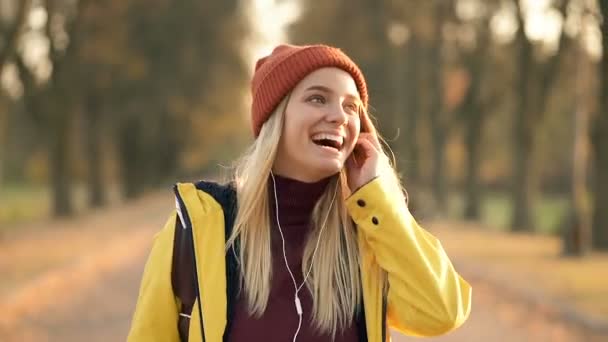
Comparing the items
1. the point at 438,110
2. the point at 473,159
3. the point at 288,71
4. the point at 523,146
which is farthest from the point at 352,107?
the point at 473,159

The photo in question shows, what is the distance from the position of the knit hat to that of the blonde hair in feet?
0.12

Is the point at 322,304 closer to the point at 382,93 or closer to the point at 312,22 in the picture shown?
the point at 382,93

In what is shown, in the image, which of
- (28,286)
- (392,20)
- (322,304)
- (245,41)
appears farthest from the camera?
(245,41)

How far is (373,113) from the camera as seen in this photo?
171 inches

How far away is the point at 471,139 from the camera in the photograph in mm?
30047

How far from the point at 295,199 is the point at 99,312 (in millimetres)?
8934

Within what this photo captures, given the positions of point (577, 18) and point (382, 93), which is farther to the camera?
point (382, 93)

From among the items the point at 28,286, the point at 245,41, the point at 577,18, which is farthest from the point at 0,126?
the point at 245,41

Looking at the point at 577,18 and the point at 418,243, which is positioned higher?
the point at 577,18

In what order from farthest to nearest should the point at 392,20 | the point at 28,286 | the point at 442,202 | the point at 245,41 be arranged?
the point at 245,41 → the point at 442,202 → the point at 392,20 → the point at 28,286

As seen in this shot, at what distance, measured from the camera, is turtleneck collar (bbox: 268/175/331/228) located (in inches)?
112

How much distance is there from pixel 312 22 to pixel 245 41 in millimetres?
7400

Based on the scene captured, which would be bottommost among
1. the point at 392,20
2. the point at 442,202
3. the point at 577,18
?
the point at 442,202

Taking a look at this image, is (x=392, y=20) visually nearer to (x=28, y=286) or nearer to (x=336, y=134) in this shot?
(x=28, y=286)
